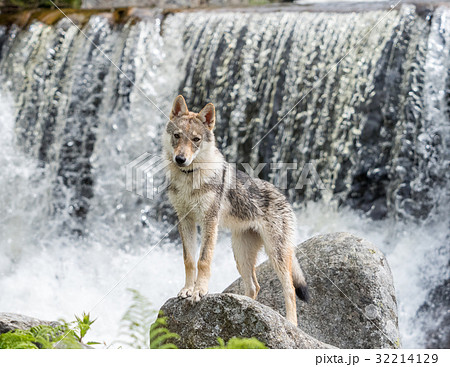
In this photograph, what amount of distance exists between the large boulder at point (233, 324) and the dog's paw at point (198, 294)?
0.14ft

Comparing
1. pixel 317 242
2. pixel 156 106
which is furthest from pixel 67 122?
pixel 317 242

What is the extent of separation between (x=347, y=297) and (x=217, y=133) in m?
6.27

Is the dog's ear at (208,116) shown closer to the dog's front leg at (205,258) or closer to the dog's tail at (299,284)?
the dog's front leg at (205,258)

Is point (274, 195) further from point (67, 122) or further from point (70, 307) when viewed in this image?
point (67, 122)

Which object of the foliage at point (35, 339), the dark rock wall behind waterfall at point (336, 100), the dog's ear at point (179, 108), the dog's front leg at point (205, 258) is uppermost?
the dark rock wall behind waterfall at point (336, 100)

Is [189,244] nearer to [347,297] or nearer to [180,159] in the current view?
[180,159]

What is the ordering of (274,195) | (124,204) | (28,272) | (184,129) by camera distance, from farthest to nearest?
(124,204), (28,272), (274,195), (184,129)

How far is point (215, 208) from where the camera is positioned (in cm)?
557

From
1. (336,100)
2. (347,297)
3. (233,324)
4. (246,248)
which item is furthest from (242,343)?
(336,100)

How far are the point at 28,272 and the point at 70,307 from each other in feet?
5.17

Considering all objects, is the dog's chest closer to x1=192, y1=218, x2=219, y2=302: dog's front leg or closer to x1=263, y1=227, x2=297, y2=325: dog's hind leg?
x1=192, y1=218, x2=219, y2=302: dog's front leg

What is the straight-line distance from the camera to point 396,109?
1084cm

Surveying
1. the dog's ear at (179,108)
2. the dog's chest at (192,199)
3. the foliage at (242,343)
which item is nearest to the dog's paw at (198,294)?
the dog's chest at (192,199)

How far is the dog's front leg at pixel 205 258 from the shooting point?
512 centimetres
